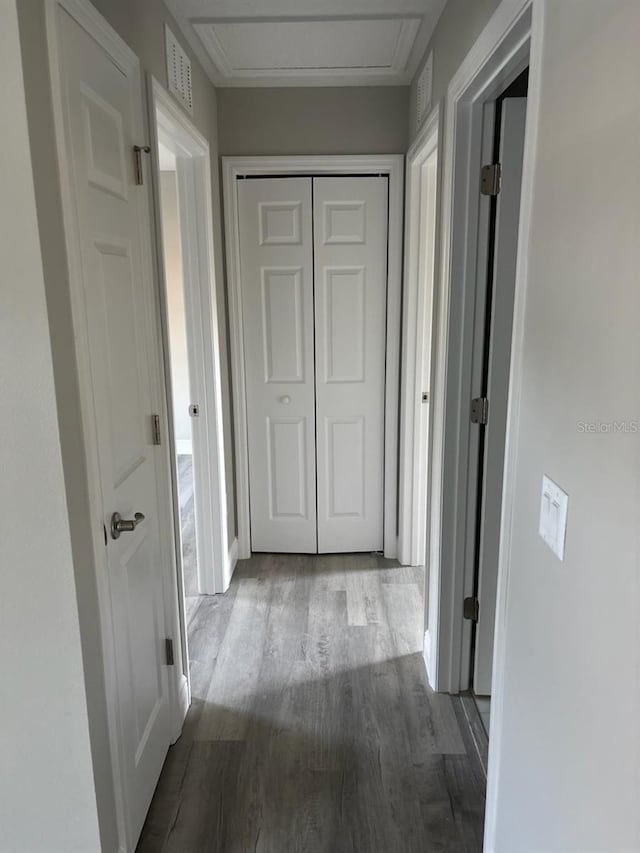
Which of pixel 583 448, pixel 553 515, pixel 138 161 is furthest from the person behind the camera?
pixel 138 161

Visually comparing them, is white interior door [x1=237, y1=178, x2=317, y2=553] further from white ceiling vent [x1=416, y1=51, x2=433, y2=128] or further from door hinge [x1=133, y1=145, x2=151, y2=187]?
door hinge [x1=133, y1=145, x2=151, y2=187]

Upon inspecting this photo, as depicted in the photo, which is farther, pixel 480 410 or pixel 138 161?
pixel 480 410

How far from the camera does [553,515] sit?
111 centimetres

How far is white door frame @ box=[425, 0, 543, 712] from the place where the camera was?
1371 mm

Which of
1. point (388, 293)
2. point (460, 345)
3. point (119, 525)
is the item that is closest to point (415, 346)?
point (388, 293)

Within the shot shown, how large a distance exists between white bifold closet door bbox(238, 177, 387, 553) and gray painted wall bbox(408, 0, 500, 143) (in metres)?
0.83

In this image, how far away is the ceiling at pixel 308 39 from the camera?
7.00ft

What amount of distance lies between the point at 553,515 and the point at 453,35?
5.53ft

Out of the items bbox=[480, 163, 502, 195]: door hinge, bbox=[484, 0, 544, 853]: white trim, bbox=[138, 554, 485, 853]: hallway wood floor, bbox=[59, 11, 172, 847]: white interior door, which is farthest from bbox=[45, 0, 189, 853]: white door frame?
bbox=[480, 163, 502, 195]: door hinge

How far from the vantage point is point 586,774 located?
0.98m

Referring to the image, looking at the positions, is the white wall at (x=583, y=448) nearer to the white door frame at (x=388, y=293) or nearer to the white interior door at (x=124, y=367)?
the white interior door at (x=124, y=367)

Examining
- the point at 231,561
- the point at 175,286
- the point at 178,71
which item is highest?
the point at 178,71

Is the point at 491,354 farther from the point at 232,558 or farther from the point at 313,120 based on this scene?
the point at 232,558

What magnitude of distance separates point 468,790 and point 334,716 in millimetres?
538
